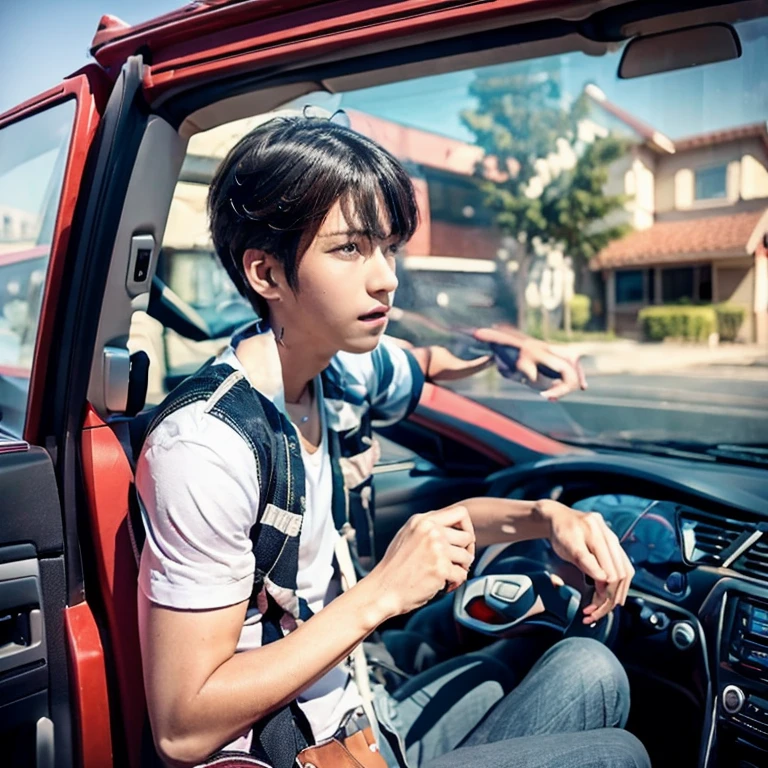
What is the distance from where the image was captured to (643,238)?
17.6 feet

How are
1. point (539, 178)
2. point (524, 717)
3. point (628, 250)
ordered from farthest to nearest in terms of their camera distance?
point (539, 178)
point (628, 250)
point (524, 717)

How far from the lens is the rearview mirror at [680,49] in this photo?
4.20 ft

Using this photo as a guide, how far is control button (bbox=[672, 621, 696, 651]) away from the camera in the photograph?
5.83ft

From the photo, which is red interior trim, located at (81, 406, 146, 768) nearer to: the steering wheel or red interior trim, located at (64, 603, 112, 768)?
red interior trim, located at (64, 603, 112, 768)

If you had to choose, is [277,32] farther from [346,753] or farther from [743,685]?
[743,685]

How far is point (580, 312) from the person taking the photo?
7.93m

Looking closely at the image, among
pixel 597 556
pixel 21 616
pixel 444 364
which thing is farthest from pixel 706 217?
pixel 21 616

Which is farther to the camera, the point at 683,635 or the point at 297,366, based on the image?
the point at 683,635

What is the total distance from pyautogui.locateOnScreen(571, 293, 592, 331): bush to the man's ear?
5.23m

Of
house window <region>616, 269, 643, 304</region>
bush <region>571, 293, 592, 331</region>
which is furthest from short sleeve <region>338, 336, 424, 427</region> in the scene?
bush <region>571, 293, 592, 331</region>

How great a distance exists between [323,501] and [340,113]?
0.79 m

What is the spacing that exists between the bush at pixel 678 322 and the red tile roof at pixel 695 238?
277mm

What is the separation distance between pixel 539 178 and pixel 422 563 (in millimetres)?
13414

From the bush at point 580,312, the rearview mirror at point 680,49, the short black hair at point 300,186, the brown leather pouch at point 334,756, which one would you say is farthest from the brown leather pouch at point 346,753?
the bush at point 580,312
